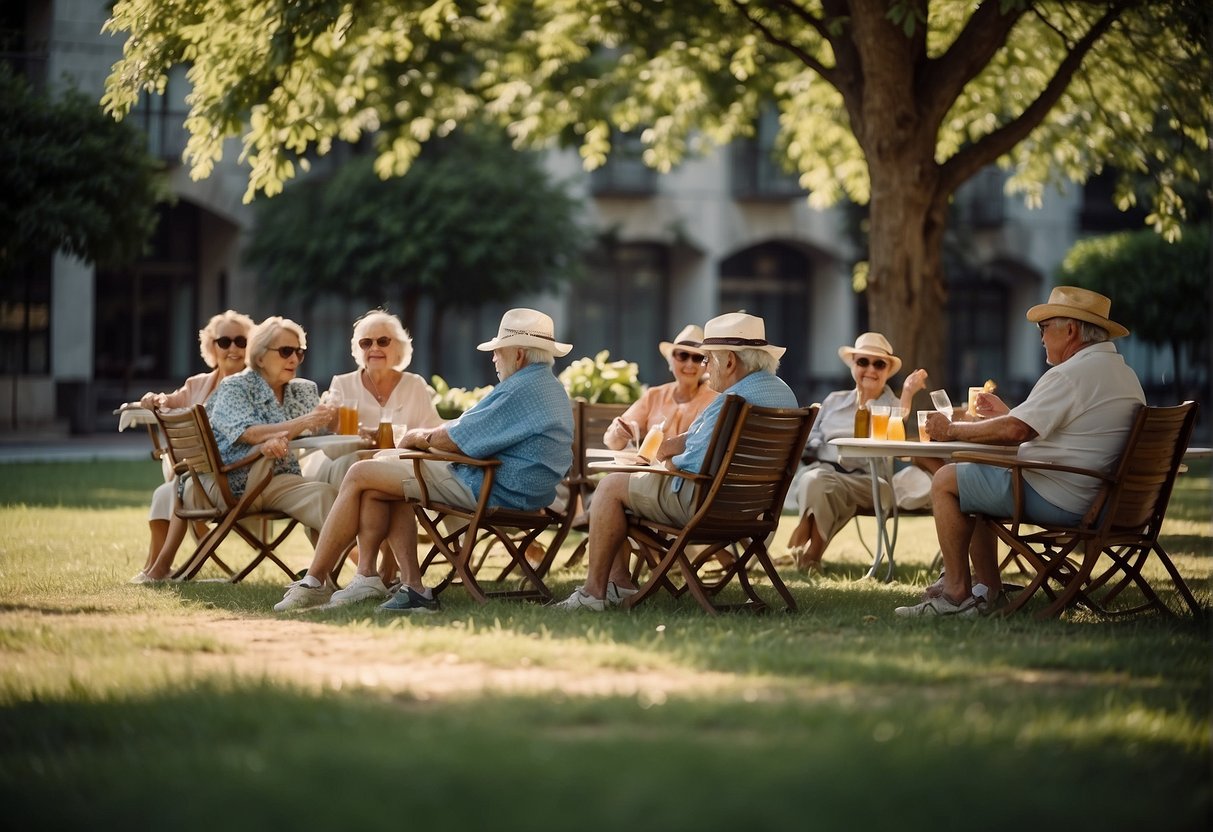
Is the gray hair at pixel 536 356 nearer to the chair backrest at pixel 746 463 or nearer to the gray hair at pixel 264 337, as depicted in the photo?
the chair backrest at pixel 746 463

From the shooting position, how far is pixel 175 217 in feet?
104

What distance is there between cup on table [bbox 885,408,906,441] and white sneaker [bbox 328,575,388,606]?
2.67 m

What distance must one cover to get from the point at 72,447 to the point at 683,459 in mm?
18813

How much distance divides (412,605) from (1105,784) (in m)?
4.15

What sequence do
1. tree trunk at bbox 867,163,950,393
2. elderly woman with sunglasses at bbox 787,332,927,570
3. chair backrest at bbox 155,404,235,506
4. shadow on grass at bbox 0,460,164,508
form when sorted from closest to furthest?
chair backrest at bbox 155,404,235,506 → elderly woman with sunglasses at bbox 787,332,927,570 → tree trunk at bbox 867,163,950,393 → shadow on grass at bbox 0,460,164,508

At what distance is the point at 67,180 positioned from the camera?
23.2 m

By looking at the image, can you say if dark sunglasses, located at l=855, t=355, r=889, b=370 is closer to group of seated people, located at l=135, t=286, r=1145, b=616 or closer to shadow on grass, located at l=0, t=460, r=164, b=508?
group of seated people, located at l=135, t=286, r=1145, b=616

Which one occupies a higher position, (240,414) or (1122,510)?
(240,414)

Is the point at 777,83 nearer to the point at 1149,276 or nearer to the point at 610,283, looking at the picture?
the point at 1149,276

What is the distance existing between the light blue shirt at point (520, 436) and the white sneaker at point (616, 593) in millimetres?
567

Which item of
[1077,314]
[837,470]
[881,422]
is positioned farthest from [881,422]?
[837,470]

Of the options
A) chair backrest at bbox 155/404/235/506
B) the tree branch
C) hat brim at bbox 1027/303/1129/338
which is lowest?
chair backrest at bbox 155/404/235/506

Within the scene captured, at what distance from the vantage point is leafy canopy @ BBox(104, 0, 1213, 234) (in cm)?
1130

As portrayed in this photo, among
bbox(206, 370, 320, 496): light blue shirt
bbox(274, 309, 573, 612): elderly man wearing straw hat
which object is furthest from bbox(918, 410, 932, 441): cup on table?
bbox(206, 370, 320, 496): light blue shirt
